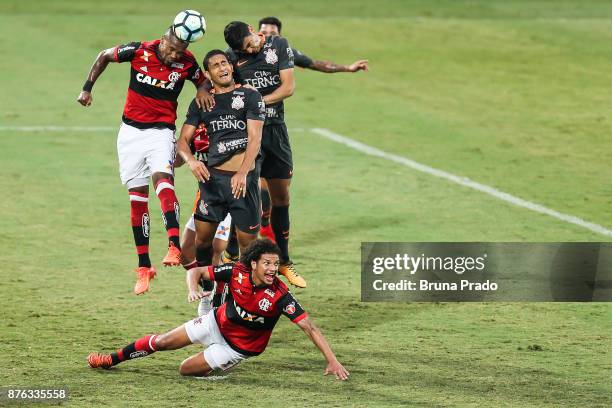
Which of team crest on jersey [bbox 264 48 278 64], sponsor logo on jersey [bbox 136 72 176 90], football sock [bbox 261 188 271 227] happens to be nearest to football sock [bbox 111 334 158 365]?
sponsor logo on jersey [bbox 136 72 176 90]

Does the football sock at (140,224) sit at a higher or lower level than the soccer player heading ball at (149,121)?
lower

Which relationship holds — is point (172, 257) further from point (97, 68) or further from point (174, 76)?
point (97, 68)

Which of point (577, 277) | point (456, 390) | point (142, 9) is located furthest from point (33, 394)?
point (142, 9)

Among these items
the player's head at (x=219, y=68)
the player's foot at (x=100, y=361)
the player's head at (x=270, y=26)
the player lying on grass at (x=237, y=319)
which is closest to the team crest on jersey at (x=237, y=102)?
the player's head at (x=219, y=68)

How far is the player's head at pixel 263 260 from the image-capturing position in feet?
38.3

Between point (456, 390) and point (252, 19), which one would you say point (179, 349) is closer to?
point (456, 390)

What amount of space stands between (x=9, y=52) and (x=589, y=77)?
1288 cm

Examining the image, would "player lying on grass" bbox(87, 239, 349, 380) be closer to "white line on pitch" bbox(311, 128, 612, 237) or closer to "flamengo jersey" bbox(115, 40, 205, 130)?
"flamengo jersey" bbox(115, 40, 205, 130)

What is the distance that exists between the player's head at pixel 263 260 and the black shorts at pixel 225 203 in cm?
173

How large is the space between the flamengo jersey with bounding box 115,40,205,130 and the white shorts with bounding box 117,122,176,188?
101mm

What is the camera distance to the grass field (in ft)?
40.9

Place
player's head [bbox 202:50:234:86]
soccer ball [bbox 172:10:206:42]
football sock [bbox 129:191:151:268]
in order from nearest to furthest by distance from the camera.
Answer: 1. player's head [bbox 202:50:234:86]
2. soccer ball [bbox 172:10:206:42]
3. football sock [bbox 129:191:151:268]

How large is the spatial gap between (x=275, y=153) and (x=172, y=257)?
2518mm

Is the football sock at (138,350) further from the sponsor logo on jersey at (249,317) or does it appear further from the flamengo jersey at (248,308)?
the sponsor logo on jersey at (249,317)
